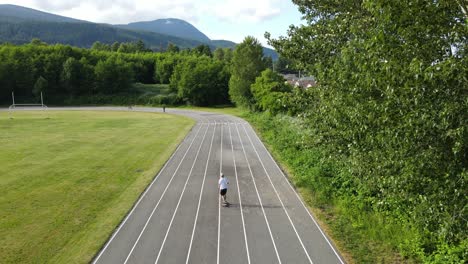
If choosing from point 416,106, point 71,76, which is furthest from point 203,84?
point 416,106

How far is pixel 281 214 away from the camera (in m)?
16.7

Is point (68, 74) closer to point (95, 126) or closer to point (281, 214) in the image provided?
point (95, 126)

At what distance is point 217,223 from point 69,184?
10.6 meters

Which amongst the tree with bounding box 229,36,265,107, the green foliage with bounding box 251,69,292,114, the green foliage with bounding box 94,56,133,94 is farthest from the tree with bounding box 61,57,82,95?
the green foliage with bounding box 251,69,292,114

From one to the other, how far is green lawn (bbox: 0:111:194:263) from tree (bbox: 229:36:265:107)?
2148 centimetres

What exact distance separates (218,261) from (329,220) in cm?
566

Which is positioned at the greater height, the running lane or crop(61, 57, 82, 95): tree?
crop(61, 57, 82, 95): tree

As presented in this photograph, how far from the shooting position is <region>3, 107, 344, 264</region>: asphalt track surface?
508 inches

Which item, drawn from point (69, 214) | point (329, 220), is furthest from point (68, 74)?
point (329, 220)

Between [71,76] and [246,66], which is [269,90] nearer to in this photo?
[246,66]

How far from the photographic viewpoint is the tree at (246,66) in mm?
62062

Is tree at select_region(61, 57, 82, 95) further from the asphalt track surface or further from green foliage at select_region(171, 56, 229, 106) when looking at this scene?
the asphalt track surface

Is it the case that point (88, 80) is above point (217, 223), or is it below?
above

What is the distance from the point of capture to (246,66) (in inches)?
2458
